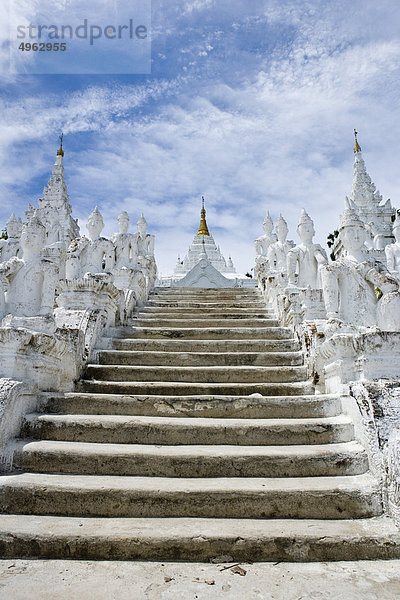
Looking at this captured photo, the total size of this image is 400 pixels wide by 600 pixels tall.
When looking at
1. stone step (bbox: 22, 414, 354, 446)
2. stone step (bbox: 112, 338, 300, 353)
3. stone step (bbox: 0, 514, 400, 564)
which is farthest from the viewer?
stone step (bbox: 112, 338, 300, 353)

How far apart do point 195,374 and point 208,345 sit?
94 centimetres

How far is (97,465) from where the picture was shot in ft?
10.7

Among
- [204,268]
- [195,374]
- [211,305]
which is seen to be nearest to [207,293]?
[211,305]

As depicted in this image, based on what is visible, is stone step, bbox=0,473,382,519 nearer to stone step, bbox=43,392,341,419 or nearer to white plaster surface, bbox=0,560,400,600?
white plaster surface, bbox=0,560,400,600

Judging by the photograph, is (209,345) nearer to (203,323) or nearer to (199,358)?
(199,358)

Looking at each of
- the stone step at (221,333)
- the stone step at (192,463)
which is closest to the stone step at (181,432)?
the stone step at (192,463)

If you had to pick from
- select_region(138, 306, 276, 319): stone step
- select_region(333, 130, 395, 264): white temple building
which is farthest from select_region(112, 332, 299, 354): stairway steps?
select_region(333, 130, 395, 264): white temple building

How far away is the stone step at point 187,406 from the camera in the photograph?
3.98 metres

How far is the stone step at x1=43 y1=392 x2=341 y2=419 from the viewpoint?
157 inches

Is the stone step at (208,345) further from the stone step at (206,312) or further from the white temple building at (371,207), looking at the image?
the white temple building at (371,207)

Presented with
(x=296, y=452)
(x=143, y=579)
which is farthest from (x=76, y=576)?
(x=296, y=452)

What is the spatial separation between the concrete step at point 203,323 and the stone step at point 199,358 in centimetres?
165

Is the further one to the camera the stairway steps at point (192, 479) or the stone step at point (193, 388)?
the stone step at point (193, 388)

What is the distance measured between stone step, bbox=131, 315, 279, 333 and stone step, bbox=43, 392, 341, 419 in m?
3.00
